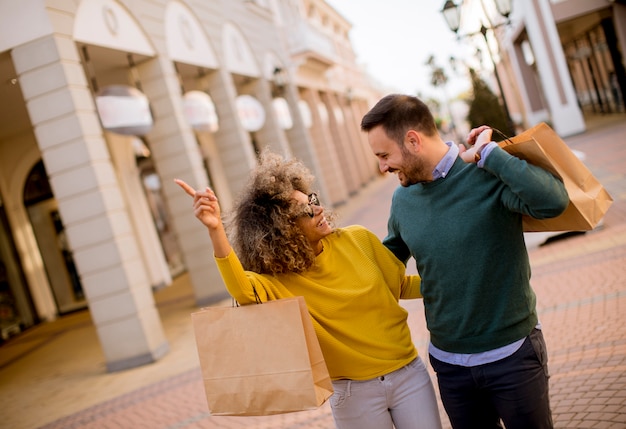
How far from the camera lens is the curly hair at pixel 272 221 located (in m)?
2.40

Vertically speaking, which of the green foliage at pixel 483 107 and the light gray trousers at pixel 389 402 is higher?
the green foliage at pixel 483 107

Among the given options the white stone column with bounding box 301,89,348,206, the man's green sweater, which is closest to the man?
the man's green sweater

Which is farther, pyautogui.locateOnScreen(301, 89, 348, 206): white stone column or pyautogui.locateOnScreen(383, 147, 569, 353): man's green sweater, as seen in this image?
pyautogui.locateOnScreen(301, 89, 348, 206): white stone column

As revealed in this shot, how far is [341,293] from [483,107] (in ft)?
40.5

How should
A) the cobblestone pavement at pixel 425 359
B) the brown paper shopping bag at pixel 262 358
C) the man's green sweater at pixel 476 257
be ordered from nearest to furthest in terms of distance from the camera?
the brown paper shopping bag at pixel 262 358
the man's green sweater at pixel 476 257
the cobblestone pavement at pixel 425 359

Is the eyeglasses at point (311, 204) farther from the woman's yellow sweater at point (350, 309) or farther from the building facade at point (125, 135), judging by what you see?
the building facade at point (125, 135)

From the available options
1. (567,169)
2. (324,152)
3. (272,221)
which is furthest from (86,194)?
(324,152)

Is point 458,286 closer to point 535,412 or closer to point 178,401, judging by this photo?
point 535,412

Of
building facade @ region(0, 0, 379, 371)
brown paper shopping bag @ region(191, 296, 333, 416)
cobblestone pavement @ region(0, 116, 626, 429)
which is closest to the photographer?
brown paper shopping bag @ region(191, 296, 333, 416)

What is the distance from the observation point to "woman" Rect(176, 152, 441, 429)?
2391 mm

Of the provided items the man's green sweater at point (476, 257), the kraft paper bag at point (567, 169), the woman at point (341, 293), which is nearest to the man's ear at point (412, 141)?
the man's green sweater at point (476, 257)

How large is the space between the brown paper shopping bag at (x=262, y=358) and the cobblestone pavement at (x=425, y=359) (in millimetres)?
2152

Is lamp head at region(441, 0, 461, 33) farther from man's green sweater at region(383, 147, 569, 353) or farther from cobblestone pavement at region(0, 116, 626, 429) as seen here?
man's green sweater at region(383, 147, 569, 353)

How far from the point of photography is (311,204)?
8.30ft
